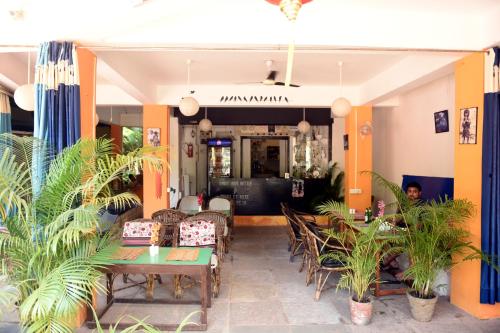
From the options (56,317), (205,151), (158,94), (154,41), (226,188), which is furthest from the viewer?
(205,151)

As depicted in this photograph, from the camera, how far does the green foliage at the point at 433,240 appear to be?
3.29 meters

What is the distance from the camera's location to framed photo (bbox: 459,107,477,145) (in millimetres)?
3547

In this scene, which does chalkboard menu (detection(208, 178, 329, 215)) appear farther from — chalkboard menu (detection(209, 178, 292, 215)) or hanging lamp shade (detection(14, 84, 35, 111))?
hanging lamp shade (detection(14, 84, 35, 111))

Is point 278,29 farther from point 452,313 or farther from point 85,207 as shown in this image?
point 452,313

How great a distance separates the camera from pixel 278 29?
11.5 ft

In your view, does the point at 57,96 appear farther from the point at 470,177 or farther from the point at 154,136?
the point at 470,177

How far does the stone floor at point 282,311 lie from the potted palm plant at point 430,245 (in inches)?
9.6

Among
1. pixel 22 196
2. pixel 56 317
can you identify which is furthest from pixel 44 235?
pixel 56 317

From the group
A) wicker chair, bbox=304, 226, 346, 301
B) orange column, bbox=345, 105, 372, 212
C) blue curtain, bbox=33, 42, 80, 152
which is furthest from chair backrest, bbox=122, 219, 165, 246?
orange column, bbox=345, 105, 372, 212

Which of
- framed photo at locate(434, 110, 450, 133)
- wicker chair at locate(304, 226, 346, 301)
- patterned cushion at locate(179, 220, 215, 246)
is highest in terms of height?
framed photo at locate(434, 110, 450, 133)

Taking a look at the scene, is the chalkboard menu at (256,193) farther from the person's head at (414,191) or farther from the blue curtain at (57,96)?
the blue curtain at (57,96)

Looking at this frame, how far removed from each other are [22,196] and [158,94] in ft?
13.4

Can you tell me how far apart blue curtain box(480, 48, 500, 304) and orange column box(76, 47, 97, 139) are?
3.98m

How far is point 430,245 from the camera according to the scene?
10.6ft
